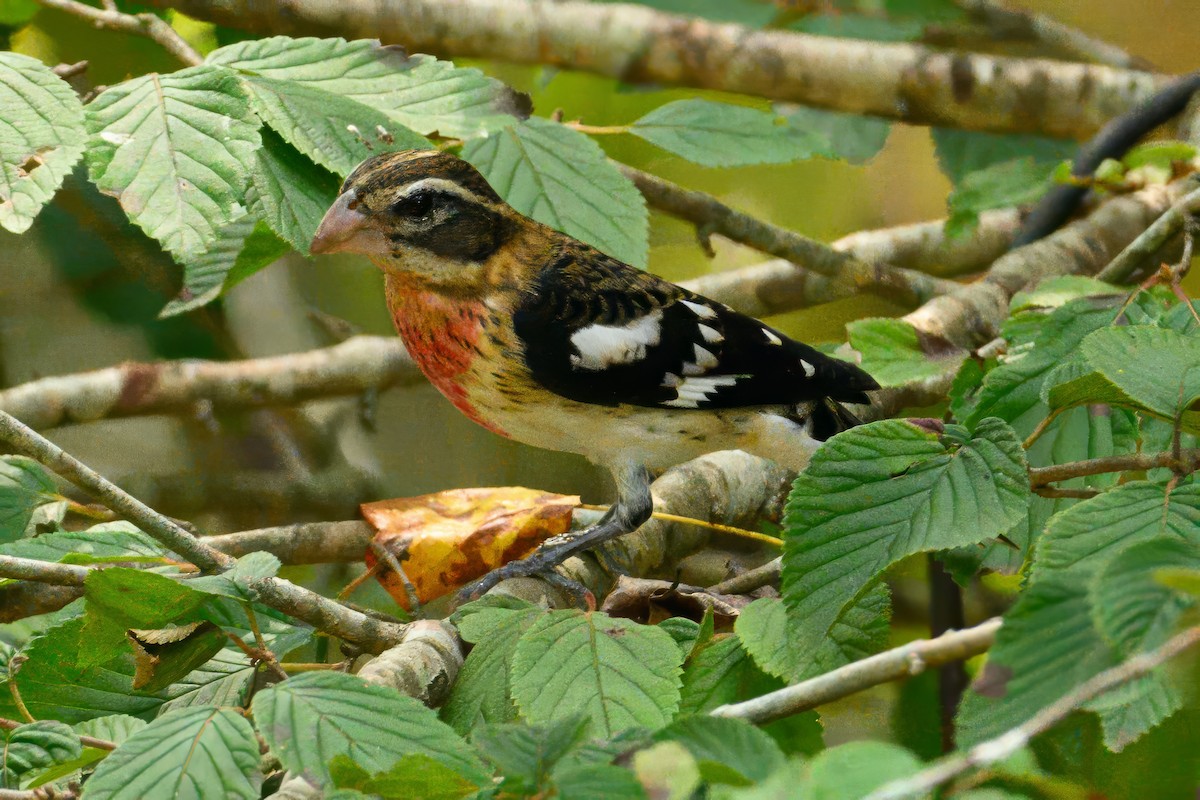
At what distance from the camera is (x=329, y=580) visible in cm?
321

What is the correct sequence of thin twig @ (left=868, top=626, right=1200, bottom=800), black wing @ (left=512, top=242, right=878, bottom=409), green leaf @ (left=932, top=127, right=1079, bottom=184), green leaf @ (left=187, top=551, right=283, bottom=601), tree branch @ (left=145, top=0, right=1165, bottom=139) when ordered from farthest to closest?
green leaf @ (left=932, top=127, right=1079, bottom=184) < tree branch @ (left=145, top=0, right=1165, bottom=139) < black wing @ (left=512, top=242, right=878, bottom=409) < green leaf @ (left=187, top=551, right=283, bottom=601) < thin twig @ (left=868, top=626, right=1200, bottom=800)

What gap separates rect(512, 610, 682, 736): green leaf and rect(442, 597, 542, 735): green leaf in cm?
7

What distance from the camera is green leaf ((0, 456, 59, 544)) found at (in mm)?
1878

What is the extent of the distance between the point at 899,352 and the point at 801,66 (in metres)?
1.83

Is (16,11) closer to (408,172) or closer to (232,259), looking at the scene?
A: (232,259)

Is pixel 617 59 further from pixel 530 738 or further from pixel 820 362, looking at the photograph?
pixel 530 738

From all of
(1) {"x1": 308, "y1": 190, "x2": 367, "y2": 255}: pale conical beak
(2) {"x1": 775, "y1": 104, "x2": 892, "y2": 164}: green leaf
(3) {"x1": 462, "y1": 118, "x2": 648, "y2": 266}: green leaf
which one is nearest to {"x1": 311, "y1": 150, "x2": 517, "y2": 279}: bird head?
(1) {"x1": 308, "y1": 190, "x2": 367, "y2": 255}: pale conical beak

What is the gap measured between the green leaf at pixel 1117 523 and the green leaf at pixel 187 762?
713 mm

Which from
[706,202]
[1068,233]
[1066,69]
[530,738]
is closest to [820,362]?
[706,202]

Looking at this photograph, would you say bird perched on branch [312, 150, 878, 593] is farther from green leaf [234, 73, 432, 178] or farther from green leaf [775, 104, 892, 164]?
green leaf [775, 104, 892, 164]

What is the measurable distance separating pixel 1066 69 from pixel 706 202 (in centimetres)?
159

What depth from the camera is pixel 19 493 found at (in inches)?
75.0

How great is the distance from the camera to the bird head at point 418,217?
72.8 inches

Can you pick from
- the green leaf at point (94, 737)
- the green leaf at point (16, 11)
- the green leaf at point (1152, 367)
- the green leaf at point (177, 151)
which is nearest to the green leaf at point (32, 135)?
the green leaf at point (177, 151)
